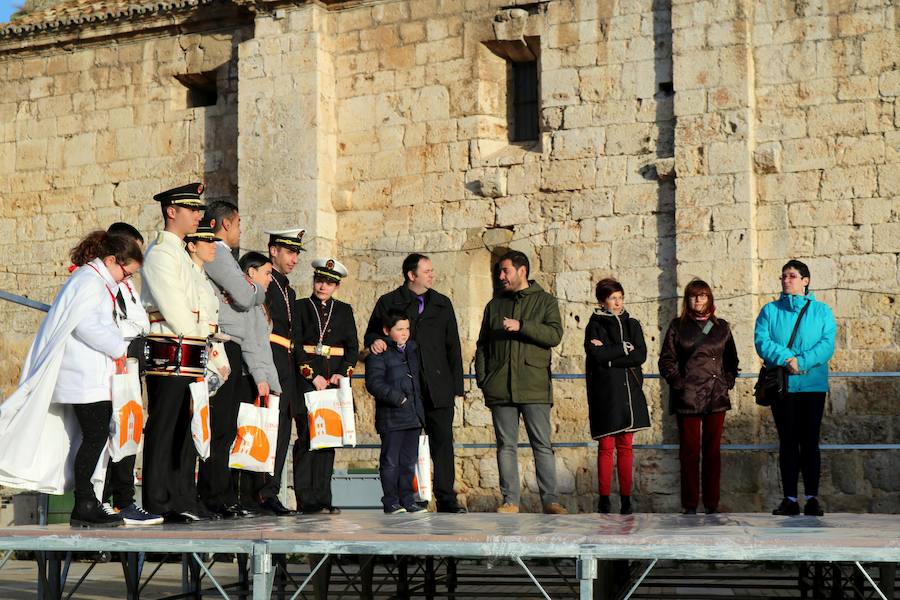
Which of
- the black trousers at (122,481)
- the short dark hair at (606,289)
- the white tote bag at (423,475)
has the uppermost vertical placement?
the short dark hair at (606,289)

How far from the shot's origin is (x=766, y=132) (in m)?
11.7

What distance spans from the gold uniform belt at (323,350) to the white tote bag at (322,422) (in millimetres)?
301

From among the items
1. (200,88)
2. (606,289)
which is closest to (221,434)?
(606,289)

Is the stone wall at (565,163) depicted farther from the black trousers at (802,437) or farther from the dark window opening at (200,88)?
the black trousers at (802,437)

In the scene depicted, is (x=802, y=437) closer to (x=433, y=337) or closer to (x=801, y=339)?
(x=801, y=339)

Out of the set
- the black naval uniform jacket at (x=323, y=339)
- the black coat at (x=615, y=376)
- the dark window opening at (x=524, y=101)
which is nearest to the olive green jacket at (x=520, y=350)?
the black coat at (x=615, y=376)

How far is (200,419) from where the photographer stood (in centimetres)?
647

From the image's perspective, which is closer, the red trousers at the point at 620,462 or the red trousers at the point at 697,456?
the red trousers at the point at 697,456

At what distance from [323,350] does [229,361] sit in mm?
1260

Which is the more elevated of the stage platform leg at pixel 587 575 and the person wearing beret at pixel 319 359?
the person wearing beret at pixel 319 359

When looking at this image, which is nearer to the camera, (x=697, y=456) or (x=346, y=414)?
(x=346, y=414)

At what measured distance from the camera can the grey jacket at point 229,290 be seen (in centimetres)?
710

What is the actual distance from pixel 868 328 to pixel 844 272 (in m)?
0.54

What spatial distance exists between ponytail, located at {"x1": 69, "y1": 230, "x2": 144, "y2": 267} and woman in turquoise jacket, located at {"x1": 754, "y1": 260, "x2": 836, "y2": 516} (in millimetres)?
4021
